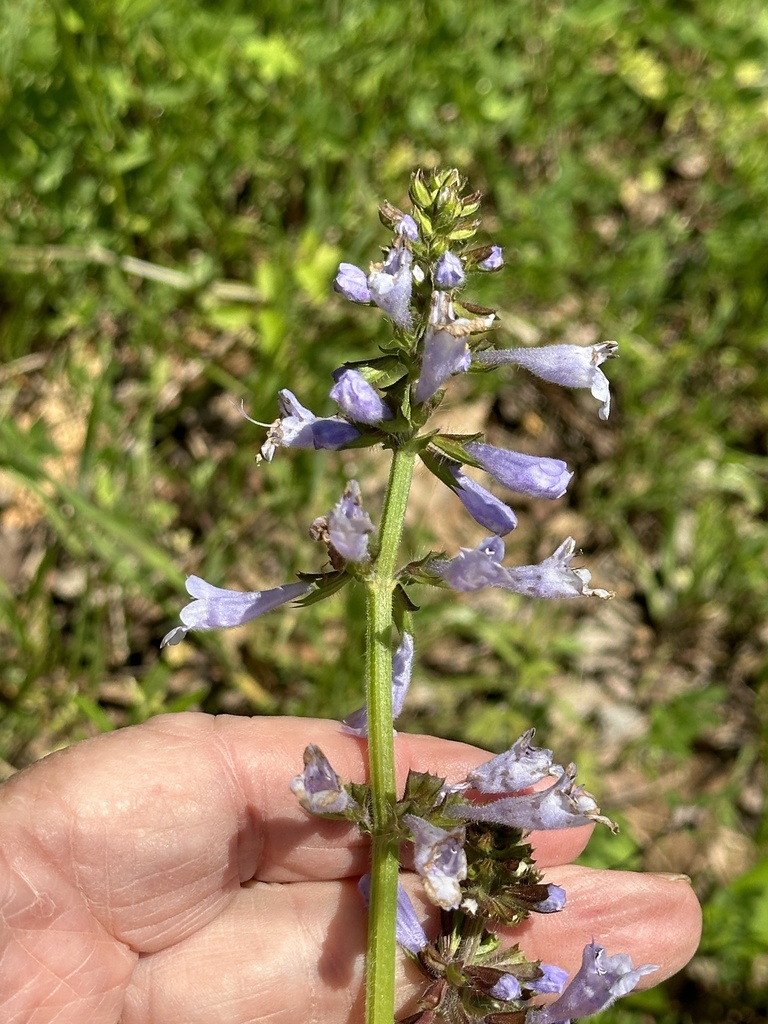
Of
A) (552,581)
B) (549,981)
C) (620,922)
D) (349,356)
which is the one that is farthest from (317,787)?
(349,356)

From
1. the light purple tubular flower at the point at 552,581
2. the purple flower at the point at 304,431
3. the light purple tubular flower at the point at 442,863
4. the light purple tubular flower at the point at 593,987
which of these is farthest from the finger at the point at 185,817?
the purple flower at the point at 304,431

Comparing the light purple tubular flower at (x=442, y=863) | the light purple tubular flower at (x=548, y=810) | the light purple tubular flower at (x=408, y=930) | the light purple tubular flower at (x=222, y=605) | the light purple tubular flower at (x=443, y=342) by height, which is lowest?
the light purple tubular flower at (x=408, y=930)

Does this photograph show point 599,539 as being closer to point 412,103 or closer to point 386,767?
point 412,103

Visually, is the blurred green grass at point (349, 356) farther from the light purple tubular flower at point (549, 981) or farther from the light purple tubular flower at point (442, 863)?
the light purple tubular flower at point (442, 863)

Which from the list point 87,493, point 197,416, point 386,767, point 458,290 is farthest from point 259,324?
point 386,767

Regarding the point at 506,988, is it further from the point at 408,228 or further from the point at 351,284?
the point at 408,228
